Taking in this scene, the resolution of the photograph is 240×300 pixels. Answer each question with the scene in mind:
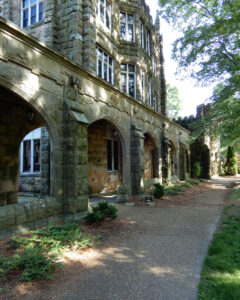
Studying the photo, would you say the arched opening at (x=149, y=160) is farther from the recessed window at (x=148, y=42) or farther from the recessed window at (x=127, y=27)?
the recessed window at (x=127, y=27)

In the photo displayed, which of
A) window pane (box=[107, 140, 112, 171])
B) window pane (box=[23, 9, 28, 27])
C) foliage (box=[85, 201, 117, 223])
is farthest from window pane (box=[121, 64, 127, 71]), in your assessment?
foliage (box=[85, 201, 117, 223])

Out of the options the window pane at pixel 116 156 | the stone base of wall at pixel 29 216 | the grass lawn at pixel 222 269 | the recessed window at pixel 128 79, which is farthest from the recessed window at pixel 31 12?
the grass lawn at pixel 222 269

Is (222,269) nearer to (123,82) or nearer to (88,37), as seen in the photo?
(88,37)

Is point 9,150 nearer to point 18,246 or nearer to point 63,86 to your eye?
point 63,86

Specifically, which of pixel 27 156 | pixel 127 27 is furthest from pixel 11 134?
pixel 127 27

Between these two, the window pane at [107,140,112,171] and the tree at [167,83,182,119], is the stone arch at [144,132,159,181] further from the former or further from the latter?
the tree at [167,83,182,119]

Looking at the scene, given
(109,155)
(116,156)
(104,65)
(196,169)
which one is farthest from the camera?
(196,169)

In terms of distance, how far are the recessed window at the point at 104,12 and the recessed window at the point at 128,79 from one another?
2.45 metres

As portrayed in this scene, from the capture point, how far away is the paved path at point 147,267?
2.50 meters

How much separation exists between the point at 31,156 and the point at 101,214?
7.07 meters

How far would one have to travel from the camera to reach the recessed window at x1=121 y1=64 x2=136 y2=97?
12.6 m

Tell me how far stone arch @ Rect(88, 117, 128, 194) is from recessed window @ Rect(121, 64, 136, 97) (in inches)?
116

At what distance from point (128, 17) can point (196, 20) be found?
4.32 metres

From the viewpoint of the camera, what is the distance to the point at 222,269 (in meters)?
3.04
